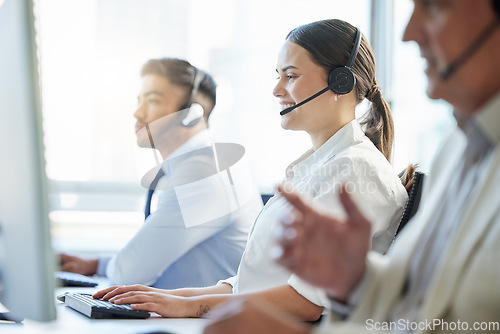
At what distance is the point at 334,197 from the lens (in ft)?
4.34

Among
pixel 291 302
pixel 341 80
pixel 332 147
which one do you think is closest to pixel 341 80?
pixel 341 80

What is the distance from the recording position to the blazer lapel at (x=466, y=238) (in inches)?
27.8

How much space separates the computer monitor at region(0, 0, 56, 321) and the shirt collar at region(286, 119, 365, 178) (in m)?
0.87

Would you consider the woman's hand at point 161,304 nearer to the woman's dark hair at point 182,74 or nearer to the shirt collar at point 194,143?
the shirt collar at point 194,143

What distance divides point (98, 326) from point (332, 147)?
0.78 m

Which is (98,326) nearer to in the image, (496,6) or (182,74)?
(496,6)

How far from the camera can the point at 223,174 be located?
2.00 metres

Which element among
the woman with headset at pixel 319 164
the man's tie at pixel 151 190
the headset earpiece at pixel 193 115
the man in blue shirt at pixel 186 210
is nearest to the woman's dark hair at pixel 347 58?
the woman with headset at pixel 319 164

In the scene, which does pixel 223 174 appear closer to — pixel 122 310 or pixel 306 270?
pixel 122 310

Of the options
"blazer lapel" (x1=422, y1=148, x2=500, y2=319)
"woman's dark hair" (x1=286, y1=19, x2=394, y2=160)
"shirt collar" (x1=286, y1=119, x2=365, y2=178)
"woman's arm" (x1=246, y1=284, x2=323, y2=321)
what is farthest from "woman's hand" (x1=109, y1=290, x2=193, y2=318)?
"woman's dark hair" (x1=286, y1=19, x2=394, y2=160)

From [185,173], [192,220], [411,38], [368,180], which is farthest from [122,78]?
[411,38]

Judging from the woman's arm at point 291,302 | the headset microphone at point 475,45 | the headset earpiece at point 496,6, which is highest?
the headset earpiece at point 496,6

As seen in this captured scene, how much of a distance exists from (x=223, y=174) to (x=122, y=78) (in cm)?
112

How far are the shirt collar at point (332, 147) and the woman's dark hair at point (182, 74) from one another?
32.6 inches
